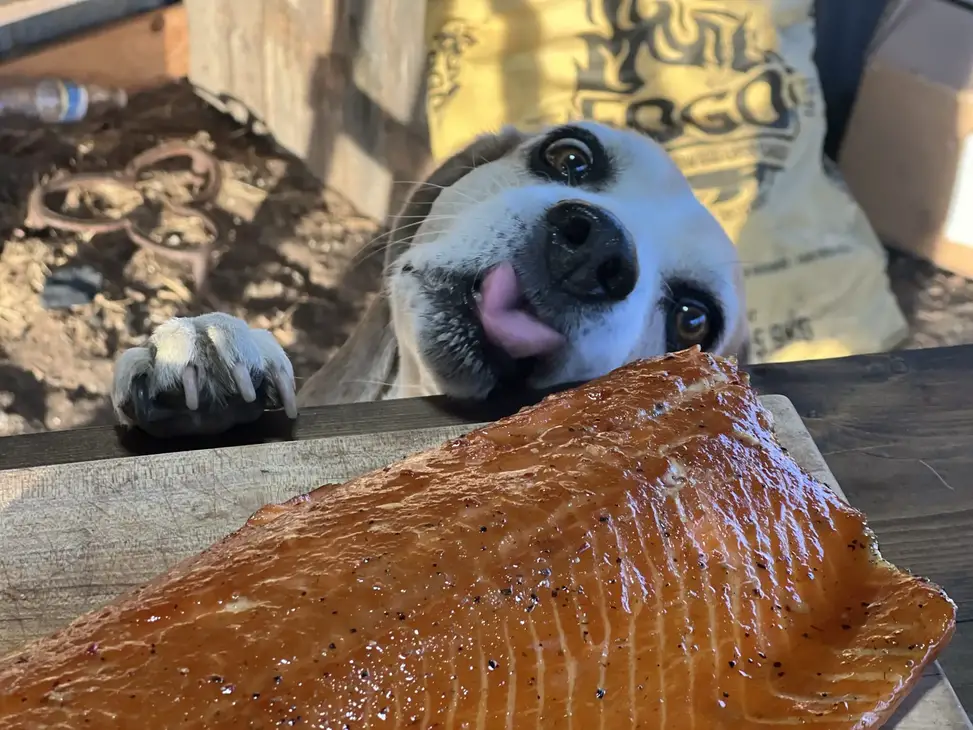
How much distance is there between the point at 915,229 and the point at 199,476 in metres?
2.02

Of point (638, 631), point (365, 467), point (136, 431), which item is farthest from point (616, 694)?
point (136, 431)

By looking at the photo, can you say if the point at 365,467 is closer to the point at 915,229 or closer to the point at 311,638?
the point at 311,638

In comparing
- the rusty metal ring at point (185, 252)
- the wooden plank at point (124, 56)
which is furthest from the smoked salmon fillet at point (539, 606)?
the wooden plank at point (124, 56)

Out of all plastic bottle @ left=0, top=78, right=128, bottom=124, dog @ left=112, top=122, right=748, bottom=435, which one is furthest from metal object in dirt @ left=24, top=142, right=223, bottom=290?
dog @ left=112, top=122, right=748, bottom=435

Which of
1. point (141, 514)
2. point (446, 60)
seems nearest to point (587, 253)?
point (141, 514)

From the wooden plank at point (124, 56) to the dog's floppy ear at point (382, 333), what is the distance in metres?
0.99

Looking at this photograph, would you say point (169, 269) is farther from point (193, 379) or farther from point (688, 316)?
point (688, 316)

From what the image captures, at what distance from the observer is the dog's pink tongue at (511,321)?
141cm

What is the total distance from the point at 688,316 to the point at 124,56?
1.75m

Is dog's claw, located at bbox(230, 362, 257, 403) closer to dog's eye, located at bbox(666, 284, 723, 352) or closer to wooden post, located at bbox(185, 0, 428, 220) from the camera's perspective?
dog's eye, located at bbox(666, 284, 723, 352)

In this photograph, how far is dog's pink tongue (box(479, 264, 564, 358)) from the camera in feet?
4.63

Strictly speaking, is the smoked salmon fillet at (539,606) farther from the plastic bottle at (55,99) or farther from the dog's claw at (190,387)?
the plastic bottle at (55,99)

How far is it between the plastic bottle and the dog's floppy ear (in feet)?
3.52

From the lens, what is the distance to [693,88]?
80.3 inches
